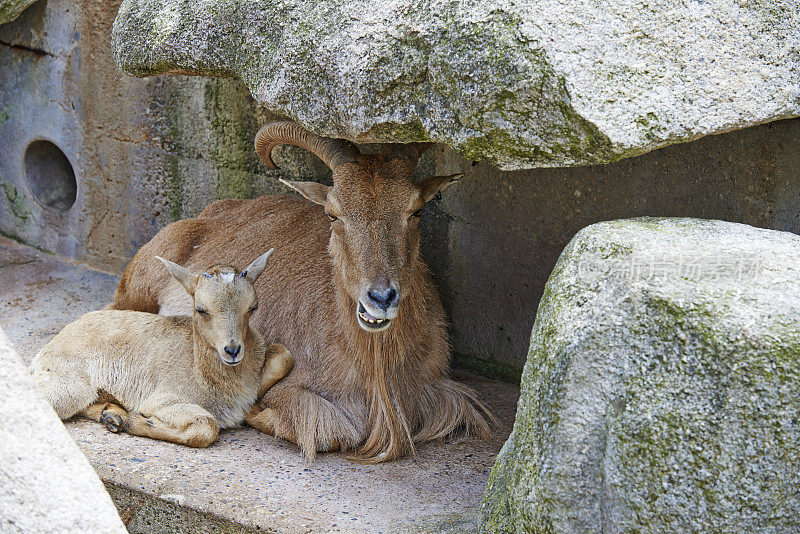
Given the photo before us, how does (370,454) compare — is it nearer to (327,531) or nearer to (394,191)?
(327,531)

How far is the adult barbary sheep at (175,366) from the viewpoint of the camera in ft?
12.9

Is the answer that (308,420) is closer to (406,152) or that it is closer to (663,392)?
(406,152)

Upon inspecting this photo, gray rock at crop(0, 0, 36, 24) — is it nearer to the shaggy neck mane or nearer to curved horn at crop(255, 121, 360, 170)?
curved horn at crop(255, 121, 360, 170)

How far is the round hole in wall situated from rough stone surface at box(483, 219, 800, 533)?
17.0 ft

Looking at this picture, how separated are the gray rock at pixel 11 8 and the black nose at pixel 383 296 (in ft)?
12.7

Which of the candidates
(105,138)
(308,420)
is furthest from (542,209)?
(105,138)

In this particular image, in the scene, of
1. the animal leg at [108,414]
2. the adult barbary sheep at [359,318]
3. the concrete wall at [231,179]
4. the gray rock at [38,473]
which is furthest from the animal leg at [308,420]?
the gray rock at [38,473]

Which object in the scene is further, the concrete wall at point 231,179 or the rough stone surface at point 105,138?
the rough stone surface at point 105,138

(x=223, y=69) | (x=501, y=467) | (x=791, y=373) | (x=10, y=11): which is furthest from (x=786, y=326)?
(x=10, y=11)

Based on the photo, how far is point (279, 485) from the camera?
3.59 metres

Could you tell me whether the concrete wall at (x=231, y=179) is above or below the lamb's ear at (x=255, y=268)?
above

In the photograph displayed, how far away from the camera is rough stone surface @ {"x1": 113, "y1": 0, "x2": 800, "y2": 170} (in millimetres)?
2725

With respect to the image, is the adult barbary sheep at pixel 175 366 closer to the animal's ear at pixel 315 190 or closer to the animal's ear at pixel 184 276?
the animal's ear at pixel 184 276

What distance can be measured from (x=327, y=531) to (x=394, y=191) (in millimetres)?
1537
